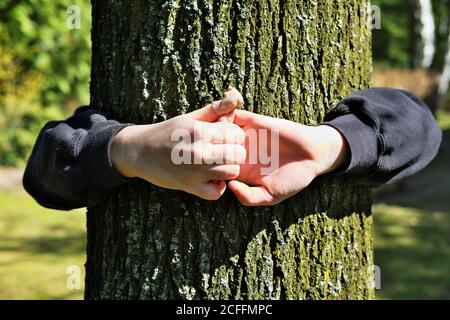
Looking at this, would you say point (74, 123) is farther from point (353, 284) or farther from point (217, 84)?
point (353, 284)

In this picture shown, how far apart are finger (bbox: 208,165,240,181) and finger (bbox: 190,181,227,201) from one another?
0.03m

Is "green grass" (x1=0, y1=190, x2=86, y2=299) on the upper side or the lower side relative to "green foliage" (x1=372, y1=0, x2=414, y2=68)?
lower

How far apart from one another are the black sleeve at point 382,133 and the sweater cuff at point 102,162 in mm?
624

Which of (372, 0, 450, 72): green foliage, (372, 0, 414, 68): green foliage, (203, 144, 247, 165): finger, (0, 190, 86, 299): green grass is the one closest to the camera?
(203, 144, 247, 165): finger

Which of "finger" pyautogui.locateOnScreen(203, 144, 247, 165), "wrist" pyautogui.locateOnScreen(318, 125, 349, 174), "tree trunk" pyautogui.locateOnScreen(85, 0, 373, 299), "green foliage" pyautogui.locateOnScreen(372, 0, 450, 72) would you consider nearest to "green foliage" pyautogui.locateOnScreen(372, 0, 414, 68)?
"green foliage" pyautogui.locateOnScreen(372, 0, 450, 72)

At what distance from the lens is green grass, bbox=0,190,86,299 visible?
16.4ft

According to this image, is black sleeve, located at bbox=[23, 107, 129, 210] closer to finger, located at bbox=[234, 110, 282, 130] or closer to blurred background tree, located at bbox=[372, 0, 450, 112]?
finger, located at bbox=[234, 110, 282, 130]

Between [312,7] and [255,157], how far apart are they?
0.52m

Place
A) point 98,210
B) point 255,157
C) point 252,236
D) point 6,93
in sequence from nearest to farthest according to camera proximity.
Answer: point 255,157, point 252,236, point 98,210, point 6,93

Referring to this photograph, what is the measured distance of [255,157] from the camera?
1.72 metres

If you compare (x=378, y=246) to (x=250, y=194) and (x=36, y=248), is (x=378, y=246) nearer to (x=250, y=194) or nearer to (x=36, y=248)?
(x=36, y=248)

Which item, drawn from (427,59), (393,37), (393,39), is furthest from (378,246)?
(393,39)
